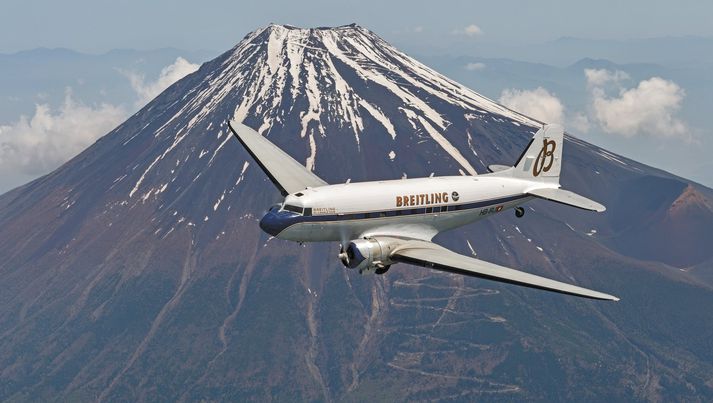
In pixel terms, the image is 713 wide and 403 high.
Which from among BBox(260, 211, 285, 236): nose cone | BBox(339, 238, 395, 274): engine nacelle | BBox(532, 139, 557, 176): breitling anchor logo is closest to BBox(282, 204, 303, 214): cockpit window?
BBox(260, 211, 285, 236): nose cone

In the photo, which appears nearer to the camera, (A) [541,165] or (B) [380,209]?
(B) [380,209]

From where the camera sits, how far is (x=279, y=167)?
6956 cm

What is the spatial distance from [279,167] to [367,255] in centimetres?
1954

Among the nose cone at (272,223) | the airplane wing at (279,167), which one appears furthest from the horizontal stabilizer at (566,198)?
the nose cone at (272,223)

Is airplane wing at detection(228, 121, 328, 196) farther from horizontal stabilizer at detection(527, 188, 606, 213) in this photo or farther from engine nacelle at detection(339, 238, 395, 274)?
horizontal stabilizer at detection(527, 188, 606, 213)

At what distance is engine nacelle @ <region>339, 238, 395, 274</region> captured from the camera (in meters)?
53.7

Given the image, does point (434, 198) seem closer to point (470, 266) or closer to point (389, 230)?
point (389, 230)

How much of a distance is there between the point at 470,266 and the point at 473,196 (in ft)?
49.7

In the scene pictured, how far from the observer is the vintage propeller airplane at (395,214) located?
52.7 m

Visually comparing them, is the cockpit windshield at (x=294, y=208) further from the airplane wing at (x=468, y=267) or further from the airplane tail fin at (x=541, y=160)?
the airplane tail fin at (x=541, y=160)

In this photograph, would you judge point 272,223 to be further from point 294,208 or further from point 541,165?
point 541,165

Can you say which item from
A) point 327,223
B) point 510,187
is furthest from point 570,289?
point 510,187

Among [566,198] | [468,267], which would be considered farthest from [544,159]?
[468,267]

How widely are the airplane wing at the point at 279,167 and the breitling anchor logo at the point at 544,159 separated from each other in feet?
77.3
